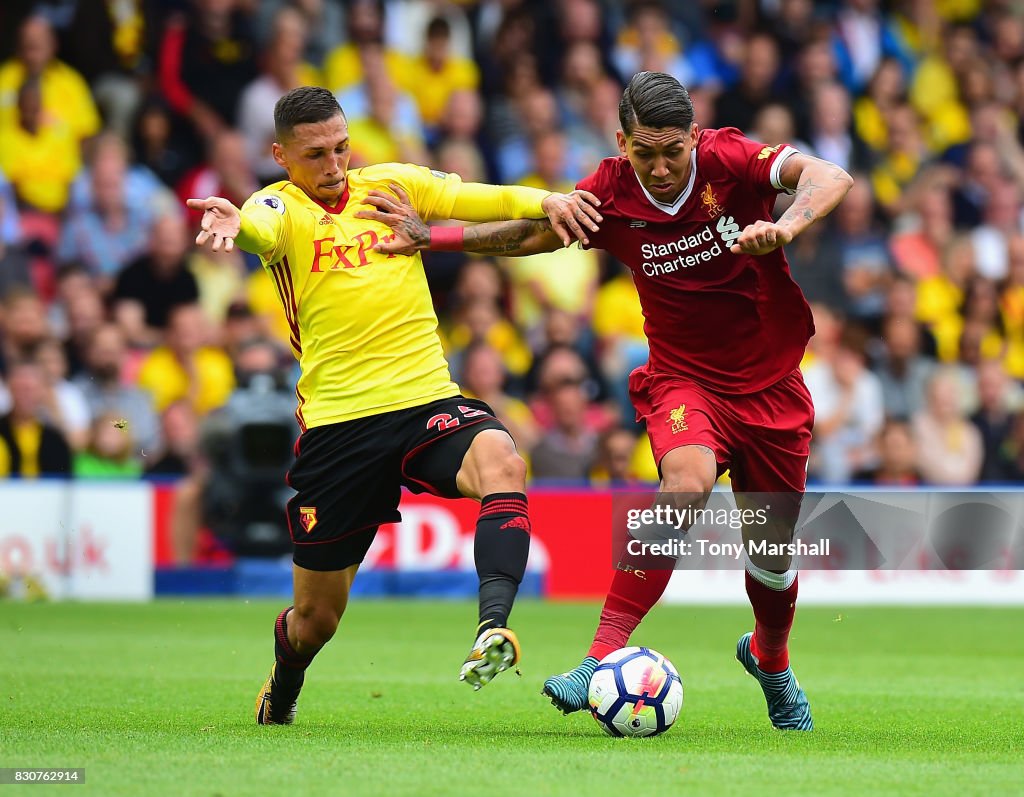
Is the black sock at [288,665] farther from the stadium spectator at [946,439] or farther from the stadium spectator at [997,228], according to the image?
the stadium spectator at [997,228]

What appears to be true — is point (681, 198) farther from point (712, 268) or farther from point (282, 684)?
point (282, 684)

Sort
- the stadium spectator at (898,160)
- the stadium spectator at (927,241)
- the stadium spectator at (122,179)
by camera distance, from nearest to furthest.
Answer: the stadium spectator at (122,179) → the stadium spectator at (927,241) → the stadium spectator at (898,160)

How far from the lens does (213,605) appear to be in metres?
13.7

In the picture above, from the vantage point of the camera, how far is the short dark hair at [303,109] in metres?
6.65

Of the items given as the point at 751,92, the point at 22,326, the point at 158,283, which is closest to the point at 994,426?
the point at 751,92

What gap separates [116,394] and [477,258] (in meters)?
3.54

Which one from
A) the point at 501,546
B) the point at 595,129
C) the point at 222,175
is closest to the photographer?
the point at 501,546

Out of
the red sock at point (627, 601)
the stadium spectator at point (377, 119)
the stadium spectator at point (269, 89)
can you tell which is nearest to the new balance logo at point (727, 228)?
the red sock at point (627, 601)

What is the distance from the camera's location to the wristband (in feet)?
22.4

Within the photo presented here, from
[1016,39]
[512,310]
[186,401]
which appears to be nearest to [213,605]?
[186,401]

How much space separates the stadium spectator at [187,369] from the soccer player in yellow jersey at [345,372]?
7903mm

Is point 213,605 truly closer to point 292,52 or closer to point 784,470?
point 292,52

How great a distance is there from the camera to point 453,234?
22.6ft

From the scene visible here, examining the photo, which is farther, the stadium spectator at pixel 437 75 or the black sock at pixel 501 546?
the stadium spectator at pixel 437 75
